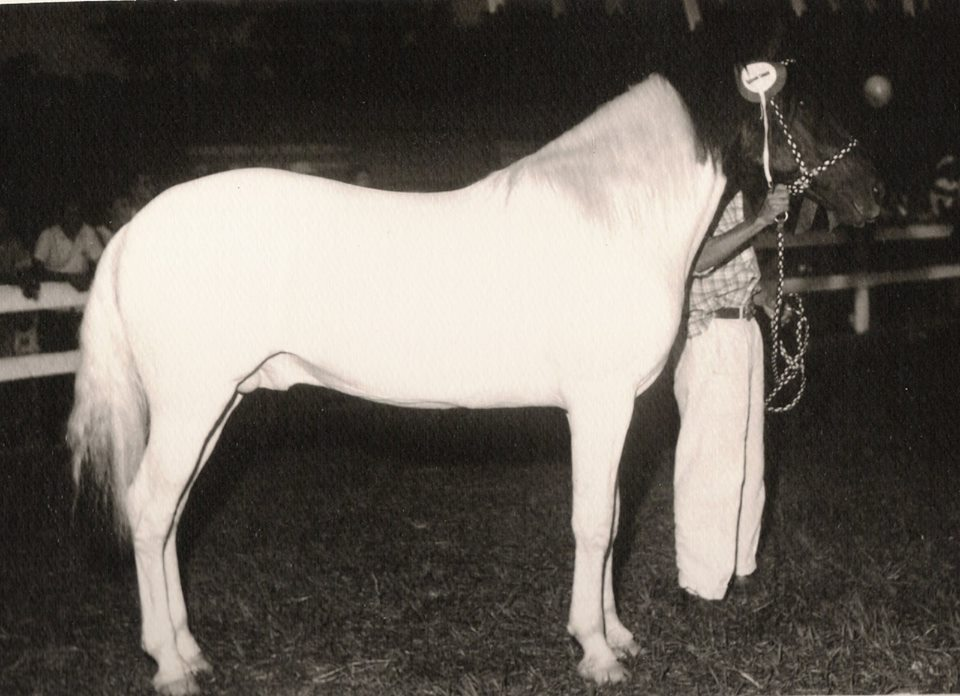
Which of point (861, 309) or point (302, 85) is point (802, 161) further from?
point (302, 85)

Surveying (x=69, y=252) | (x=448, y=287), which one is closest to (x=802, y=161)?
(x=448, y=287)

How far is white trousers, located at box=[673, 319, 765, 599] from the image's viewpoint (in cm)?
375

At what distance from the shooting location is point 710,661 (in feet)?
11.0

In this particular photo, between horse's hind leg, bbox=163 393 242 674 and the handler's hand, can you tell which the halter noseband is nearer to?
the handler's hand

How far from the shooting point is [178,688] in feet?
10.6

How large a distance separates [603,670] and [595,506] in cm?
61

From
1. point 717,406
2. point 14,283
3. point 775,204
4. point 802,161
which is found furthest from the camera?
point 14,283

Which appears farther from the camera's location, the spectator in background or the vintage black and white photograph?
the spectator in background

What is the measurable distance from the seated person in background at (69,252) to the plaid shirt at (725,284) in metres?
4.82

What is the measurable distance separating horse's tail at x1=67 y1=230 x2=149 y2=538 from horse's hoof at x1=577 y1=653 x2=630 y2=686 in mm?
1839

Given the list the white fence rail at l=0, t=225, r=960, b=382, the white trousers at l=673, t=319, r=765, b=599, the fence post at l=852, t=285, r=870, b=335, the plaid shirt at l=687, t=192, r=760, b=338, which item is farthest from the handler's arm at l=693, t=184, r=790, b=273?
the fence post at l=852, t=285, r=870, b=335

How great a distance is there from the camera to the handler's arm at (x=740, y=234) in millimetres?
3316

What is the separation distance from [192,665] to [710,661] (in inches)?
76.7

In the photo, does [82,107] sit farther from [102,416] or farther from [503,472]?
[102,416]
